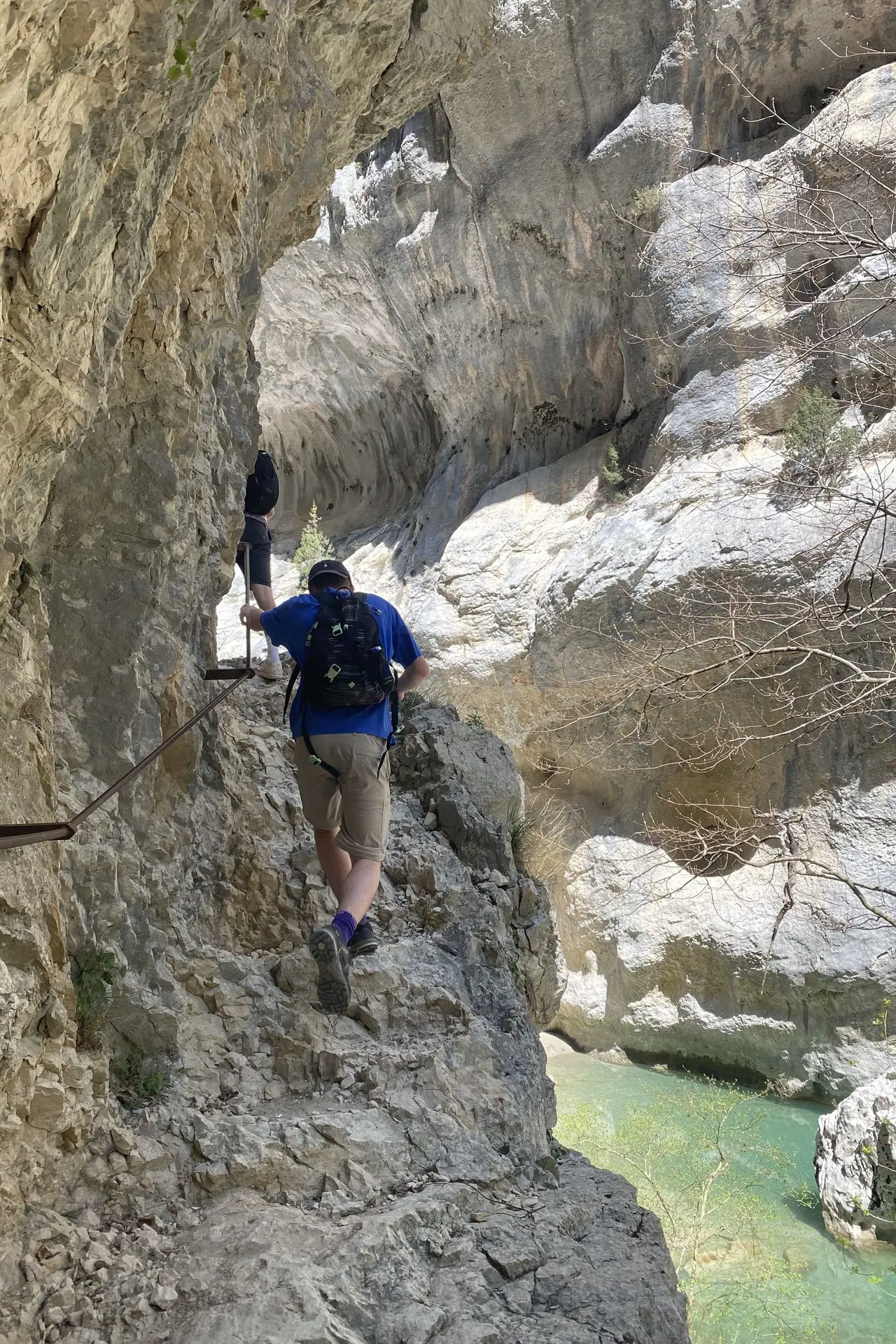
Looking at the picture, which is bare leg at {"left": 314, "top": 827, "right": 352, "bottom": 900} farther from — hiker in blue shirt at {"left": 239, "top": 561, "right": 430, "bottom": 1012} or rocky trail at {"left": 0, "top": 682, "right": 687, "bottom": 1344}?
rocky trail at {"left": 0, "top": 682, "right": 687, "bottom": 1344}

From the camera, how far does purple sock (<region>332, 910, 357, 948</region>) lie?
12.2ft

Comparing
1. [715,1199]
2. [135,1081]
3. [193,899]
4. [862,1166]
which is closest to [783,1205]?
[715,1199]

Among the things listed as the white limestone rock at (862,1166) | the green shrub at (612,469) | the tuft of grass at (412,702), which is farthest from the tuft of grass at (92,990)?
the green shrub at (612,469)

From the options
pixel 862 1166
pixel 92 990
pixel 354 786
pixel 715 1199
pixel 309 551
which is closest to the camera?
pixel 92 990

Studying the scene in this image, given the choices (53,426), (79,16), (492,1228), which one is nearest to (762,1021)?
(492,1228)

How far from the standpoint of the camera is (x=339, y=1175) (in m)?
3.15

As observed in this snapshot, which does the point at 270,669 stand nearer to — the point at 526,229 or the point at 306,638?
the point at 306,638

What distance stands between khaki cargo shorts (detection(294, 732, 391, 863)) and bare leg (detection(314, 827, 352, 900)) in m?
0.06

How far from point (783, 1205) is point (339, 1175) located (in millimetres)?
8458

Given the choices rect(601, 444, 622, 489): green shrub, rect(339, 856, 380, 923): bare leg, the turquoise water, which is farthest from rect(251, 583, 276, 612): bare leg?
rect(601, 444, 622, 489): green shrub

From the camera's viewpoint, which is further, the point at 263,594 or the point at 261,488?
the point at 263,594

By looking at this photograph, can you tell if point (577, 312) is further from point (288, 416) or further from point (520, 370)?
point (288, 416)

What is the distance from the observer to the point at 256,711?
5.88 m

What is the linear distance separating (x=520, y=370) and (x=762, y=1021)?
35.6ft
